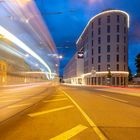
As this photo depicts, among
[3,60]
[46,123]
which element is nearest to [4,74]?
[3,60]

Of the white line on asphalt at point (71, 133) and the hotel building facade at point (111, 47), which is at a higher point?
the hotel building facade at point (111, 47)

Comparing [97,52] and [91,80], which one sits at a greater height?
[97,52]

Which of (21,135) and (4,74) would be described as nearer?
(21,135)

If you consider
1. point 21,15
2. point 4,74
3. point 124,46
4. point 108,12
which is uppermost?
point 108,12

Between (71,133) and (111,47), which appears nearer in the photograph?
(71,133)

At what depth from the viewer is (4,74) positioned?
176 ft

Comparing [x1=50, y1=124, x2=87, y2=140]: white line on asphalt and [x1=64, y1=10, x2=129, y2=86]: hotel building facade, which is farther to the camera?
[x1=64, y1=10, x2=129, y2=86]: hotel building facade

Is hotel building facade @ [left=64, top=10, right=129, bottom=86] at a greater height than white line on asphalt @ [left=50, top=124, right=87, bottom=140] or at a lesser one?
greater

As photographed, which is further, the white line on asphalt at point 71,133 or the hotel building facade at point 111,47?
the hotel building facade at point 111,47

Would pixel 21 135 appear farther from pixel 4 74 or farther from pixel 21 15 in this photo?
pixel 4 74

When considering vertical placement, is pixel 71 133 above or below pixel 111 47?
below

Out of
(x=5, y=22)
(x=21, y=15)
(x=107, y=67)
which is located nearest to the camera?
(x=21, y=15)

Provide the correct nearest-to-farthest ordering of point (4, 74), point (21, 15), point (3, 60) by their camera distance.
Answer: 1. point (21, 15)
2. point (4, 74)
3. point (3, 60)

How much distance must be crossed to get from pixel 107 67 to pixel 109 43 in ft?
28.8
